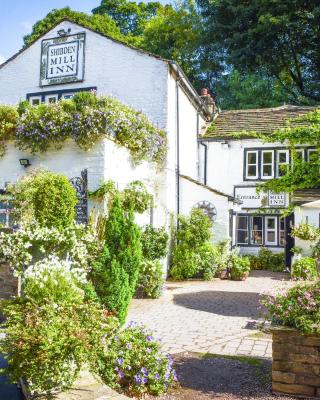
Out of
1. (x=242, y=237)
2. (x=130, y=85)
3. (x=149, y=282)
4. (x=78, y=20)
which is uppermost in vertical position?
(x=78, y=20)

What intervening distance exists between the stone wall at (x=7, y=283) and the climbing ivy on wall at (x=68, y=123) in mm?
4416

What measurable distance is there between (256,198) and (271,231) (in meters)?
1.85

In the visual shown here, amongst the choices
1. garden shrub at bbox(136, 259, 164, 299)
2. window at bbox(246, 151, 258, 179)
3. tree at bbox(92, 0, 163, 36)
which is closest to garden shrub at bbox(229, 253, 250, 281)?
garden shrub at bbox(136, 259, 164, 299)

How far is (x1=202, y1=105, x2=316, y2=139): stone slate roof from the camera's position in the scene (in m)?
21.3

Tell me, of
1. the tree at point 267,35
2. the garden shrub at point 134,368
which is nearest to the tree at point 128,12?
the tree at point 267,35

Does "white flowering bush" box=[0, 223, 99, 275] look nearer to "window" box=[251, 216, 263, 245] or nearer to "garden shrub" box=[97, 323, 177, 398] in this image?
"garden shrub" box=[97, 323, 177, 398]

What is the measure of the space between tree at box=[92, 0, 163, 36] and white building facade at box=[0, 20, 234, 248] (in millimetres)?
23651

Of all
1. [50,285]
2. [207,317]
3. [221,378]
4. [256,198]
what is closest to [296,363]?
[221,378]

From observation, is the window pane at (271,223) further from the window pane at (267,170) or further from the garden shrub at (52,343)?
the garden shrub at (52,343)

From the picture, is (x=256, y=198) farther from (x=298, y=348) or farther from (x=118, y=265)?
(x=298, y=348)

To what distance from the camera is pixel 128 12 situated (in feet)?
130

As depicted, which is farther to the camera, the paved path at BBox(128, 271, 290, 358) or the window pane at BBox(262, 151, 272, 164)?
the window pane at BBox(262, 151, 272, 164)

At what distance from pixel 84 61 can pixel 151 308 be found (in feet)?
34.7

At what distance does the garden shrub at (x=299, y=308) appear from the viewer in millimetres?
5098
